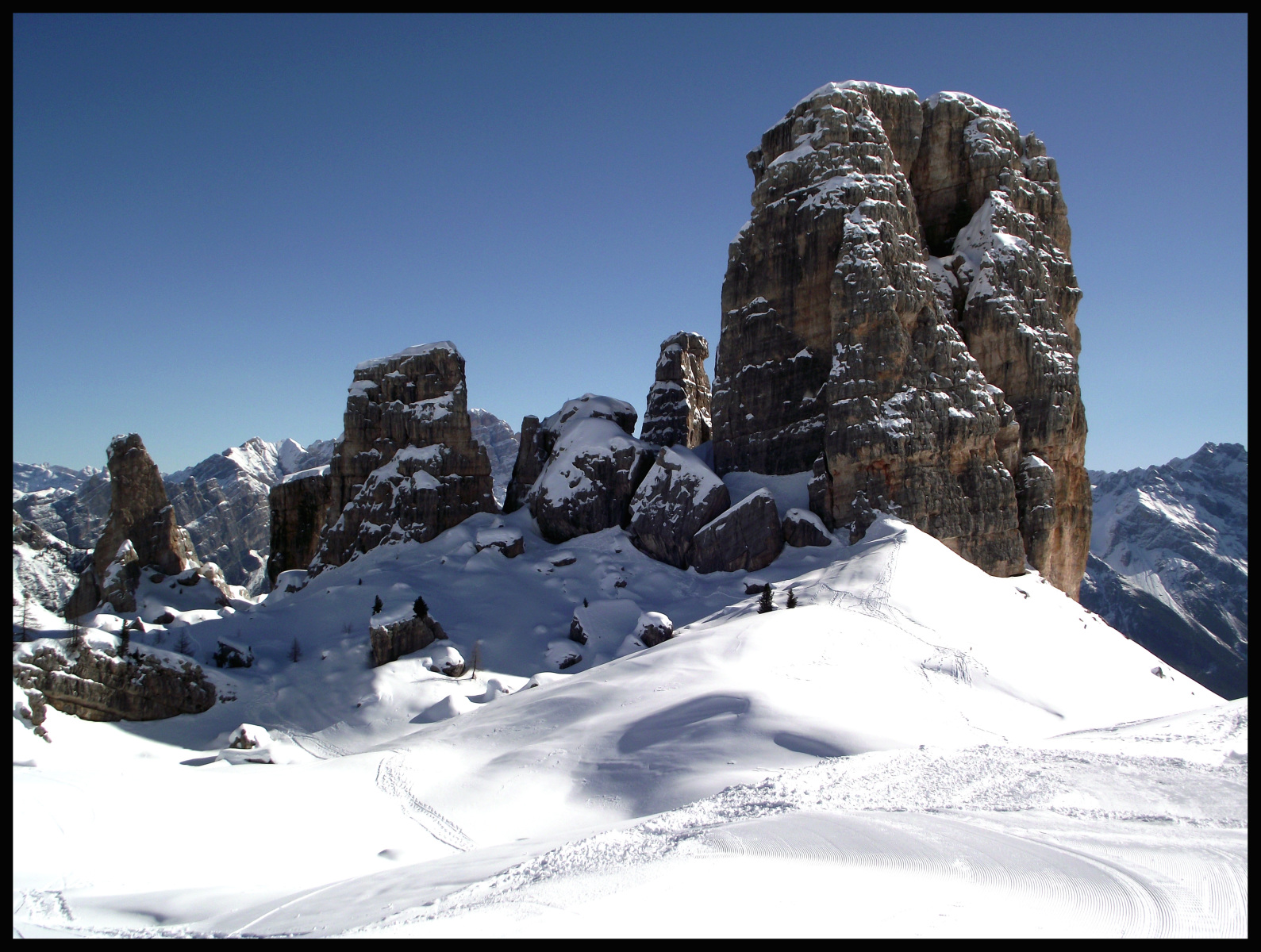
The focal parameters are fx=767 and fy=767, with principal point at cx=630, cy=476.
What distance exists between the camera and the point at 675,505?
4491cm

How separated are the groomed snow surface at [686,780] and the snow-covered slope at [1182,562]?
9502 centimetres

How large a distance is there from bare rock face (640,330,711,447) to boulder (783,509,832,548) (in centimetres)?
1511

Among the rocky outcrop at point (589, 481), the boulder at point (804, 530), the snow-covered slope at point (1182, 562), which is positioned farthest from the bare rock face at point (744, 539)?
the snow-covered slope at point (1182, 562)

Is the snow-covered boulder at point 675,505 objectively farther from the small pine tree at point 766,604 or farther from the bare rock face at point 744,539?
the small pine tree at point 766,604

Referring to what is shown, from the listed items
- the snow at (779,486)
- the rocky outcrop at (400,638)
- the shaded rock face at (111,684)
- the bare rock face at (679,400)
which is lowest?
the shaded rock face at (111,684)

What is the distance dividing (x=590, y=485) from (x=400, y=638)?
16437mm

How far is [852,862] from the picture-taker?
32.7 feet

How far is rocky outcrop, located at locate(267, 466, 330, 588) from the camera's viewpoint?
5562cm

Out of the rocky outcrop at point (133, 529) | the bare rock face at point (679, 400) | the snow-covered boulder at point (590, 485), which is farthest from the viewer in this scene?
the bare rock face at point (679, 400)

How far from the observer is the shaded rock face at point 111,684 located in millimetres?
27625

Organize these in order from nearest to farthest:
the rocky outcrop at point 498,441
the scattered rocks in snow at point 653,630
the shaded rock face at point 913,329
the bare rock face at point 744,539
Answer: the scattered rocks in snow at point 653,630
the shaded rock face at point 913,329
the bare rock face at point 744,539
the rocky outcrop at point 498,441

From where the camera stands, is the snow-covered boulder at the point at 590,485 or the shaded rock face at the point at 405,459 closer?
the snow-covered boulder at the point at 590,485

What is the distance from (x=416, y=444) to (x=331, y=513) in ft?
26.5

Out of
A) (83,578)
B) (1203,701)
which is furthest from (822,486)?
(83,578)
